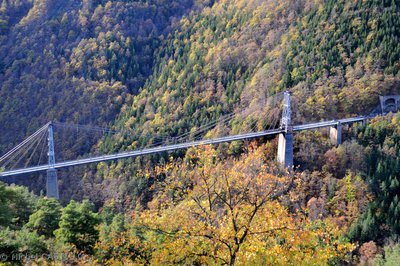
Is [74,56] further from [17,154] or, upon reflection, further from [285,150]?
[285,150]

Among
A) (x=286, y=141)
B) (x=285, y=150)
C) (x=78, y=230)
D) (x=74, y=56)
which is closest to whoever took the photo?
(x=78, y=230)

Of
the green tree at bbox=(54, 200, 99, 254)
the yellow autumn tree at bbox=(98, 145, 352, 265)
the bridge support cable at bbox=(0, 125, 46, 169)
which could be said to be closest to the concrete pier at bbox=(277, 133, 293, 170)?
the bridge support cable at bbox=(0, 125, 46, 169)

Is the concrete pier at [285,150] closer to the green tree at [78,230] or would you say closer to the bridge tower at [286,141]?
the bridge tower at [286,141]

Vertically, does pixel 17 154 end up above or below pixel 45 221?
below

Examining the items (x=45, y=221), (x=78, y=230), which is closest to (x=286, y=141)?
(x=45, y=221)

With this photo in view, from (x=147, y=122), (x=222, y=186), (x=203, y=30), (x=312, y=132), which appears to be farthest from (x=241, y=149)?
(x=222, y=186)

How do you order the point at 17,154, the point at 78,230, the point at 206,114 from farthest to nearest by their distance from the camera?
1. the point at 206,114
2. the point at 17,154
3. the point at 78,230

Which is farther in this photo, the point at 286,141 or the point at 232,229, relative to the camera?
the point at 286,141

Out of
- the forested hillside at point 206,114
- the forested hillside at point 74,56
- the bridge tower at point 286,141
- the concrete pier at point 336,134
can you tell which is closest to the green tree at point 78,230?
the forested hillside at point 206,114
